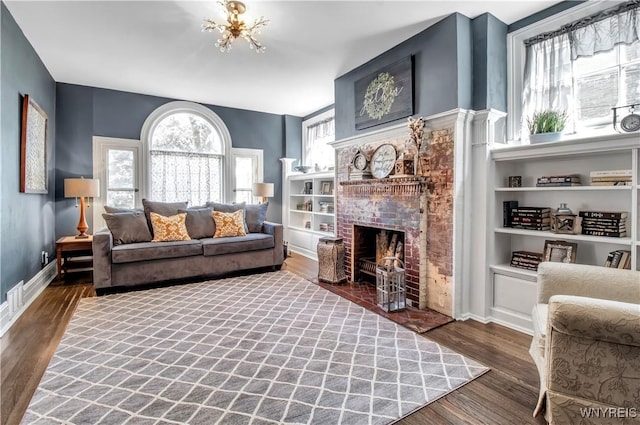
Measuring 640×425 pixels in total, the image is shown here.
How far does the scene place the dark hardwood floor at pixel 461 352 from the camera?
164 centimetres

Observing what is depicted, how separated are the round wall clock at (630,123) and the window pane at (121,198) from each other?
19.2 feet

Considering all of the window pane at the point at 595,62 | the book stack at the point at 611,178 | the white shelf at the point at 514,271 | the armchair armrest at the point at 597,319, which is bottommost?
the white shelf at the point at 514,271

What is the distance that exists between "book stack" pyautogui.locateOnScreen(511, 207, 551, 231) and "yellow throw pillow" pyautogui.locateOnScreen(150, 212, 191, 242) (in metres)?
3.71

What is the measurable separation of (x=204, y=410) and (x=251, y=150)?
16.4 ft

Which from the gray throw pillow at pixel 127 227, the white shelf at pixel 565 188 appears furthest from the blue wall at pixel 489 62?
the gray throw pillow at pixel 127 227

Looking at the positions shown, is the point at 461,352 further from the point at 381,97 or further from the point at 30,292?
→ the point at 30,292

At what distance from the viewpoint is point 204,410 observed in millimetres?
1659

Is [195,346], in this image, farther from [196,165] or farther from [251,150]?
[251,150]

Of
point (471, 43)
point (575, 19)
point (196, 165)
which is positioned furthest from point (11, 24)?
point (575, 19)

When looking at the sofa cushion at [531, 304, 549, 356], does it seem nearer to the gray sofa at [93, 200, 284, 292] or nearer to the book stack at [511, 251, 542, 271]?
the book stack at [511, 251, 542, 271]

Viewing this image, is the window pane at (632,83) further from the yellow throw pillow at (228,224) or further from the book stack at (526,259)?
the yellow throw pillow at (228,224)

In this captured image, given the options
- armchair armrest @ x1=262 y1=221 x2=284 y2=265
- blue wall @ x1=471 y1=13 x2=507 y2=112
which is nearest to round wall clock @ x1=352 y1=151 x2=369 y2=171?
blue wall @ x1=471 y1=13 x2=507 y2=112

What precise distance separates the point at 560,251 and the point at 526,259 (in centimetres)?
26

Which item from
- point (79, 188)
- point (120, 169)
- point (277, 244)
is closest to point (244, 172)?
point (120, 169)
